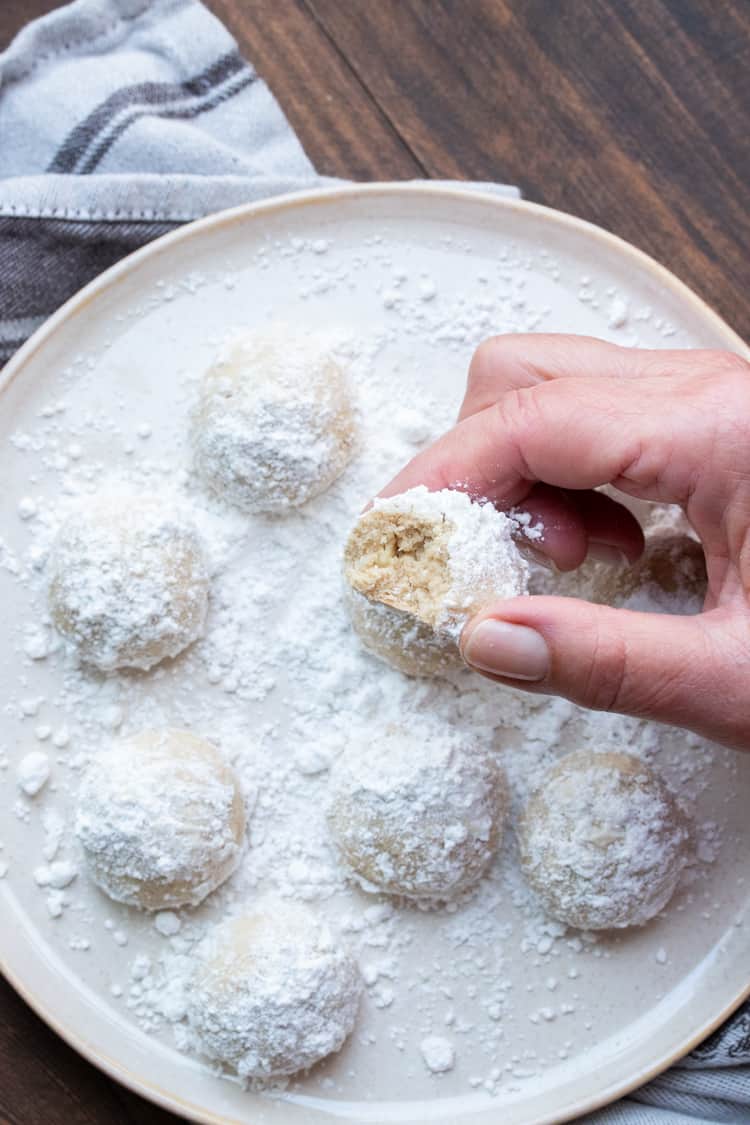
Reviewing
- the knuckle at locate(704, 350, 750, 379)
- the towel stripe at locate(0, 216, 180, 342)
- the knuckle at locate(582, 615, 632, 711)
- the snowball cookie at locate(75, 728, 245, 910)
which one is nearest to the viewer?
the knuckle at locate(582, 615, 632, 711)

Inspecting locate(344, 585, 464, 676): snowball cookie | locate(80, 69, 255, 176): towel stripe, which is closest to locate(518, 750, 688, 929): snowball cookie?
locate(344, 585, 464, 676): snowball cookie

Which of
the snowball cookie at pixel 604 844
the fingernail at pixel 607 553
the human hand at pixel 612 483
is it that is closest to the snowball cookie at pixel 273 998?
the snowball cookie at pixel 604 844

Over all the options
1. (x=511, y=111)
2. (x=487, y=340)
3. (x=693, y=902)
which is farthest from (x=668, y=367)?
(x=693, y=902)

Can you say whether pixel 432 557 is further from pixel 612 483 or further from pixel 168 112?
pixel 168 112

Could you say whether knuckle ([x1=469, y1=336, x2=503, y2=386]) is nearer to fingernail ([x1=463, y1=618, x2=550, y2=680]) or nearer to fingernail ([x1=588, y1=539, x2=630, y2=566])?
fingernail ([x1=588, y1=539, x2=630, y2=566])

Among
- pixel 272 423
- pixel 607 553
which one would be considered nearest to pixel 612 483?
pixel 607 553

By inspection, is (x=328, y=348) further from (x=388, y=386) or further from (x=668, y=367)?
(x=668, y=367)
